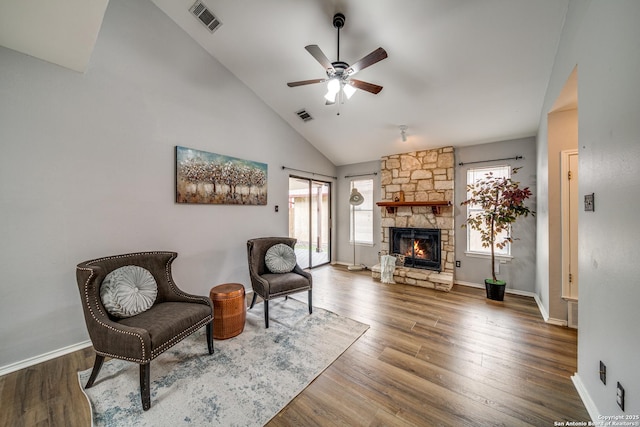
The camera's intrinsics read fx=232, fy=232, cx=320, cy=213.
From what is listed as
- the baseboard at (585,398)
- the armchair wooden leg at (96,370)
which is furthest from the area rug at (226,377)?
the baseboard at (585,398)

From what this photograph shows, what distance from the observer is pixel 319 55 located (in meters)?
2.15

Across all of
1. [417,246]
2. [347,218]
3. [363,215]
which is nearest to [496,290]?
[417,246]

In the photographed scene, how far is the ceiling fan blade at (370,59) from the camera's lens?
2.00 meters

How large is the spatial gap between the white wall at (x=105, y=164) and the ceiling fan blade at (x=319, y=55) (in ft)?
6.39

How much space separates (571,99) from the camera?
94.6 inches

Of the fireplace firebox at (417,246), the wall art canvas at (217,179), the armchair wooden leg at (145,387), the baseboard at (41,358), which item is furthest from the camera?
the fireplace firebox at (417,246)

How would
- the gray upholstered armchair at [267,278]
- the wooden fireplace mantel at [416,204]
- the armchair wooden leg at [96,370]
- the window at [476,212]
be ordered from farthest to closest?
the wooden fireplace mantel at [416,204]
the window at [476,212]
the gray upholstered armchair at [267,278]
the armchair wooden leg at [96,370]

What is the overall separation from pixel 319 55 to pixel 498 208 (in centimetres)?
336

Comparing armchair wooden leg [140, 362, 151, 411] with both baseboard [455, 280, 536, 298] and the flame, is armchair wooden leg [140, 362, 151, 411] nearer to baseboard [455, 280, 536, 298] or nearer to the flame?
the flame

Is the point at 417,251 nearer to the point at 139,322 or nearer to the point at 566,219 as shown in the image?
the point at 566,219

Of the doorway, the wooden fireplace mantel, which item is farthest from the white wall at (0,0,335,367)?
the wooden fireplace mantel

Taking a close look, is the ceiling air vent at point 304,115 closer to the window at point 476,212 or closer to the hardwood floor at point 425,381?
the window at point 476,212

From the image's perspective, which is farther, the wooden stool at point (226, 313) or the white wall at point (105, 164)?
the wooden stool at point (226, 313)

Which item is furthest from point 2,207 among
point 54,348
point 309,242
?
point 309,242
